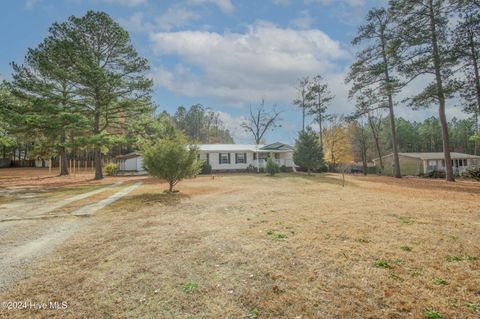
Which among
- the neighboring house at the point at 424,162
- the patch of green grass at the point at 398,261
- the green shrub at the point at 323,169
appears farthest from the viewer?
the neighboring house at the point at 424,162

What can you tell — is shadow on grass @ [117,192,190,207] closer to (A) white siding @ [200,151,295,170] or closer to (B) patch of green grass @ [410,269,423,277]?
(B) patch of green grass @ [410,269,423,277]

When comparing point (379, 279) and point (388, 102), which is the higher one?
point (388, 102)

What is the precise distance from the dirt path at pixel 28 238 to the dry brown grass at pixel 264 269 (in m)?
0.31

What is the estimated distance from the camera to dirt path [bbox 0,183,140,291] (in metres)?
4.70

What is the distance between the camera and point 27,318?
130 inches

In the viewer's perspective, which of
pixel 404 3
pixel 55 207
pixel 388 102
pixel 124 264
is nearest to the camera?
pixel 124 264

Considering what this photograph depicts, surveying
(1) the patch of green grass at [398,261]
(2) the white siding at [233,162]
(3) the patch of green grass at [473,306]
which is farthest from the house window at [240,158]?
(3) the patch of green grass at [473,306]

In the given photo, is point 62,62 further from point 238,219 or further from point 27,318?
point 27,318

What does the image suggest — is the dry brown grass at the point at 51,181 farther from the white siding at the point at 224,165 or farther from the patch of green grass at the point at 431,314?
the patch of green grass at the point at 431,314

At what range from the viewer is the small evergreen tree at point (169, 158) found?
537 inches

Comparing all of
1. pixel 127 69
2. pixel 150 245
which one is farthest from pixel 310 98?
pixel 150 245

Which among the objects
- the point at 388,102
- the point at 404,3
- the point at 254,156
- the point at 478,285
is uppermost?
the point at 404,3

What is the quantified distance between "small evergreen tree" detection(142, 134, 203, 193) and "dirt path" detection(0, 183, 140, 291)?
4302 millimetres

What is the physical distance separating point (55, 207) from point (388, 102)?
1132 inches
